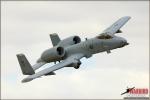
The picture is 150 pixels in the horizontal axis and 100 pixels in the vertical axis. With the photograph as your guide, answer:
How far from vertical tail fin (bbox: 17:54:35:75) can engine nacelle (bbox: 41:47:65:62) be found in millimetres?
4208

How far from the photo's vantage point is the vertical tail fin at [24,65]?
14100 centimetres

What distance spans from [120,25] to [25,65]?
83.0 feet

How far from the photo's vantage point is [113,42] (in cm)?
14125

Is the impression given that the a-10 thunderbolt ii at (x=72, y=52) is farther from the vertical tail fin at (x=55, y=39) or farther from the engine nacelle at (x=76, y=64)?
the vertical tail fin at (x=55, y=39)

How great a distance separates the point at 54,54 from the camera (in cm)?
14325

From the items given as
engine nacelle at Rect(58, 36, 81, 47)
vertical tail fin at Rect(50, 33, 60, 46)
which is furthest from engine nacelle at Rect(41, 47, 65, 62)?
vertical tail fin at Rect(50, 33, 60, 46)

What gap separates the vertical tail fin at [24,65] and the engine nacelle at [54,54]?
13.8ft

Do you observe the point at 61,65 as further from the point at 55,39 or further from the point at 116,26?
the point at 116,26

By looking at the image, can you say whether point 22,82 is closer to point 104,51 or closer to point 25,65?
point 25,65

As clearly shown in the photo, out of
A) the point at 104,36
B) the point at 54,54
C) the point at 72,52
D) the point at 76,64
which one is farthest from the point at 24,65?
the point at 104,36

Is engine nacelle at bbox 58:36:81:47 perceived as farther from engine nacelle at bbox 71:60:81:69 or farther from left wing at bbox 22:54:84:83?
engine nacelle at bbox 71:60:81:69

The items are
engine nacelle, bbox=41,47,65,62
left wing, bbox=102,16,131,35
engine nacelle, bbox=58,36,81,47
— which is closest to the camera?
engine nacelle, bbox=41,47,65,62

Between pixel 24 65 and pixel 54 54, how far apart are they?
600 centimetres

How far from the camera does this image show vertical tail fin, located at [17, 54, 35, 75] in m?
141
